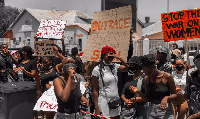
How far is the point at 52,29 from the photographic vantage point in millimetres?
9242

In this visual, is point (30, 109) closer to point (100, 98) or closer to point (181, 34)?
point (100, 98)

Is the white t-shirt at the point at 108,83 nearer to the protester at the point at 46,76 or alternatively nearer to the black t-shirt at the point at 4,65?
the protester at the point at 46,76

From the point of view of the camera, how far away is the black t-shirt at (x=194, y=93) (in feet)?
14.2

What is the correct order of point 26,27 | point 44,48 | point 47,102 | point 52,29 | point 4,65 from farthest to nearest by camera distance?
point 26,27
point 52,29
point 44,48
point 4,65
point 47,102

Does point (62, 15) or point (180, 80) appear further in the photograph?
point (62, 15)

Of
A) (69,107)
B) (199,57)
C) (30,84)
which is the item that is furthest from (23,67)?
(199,57)

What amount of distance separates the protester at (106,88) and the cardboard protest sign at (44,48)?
3.54 metres

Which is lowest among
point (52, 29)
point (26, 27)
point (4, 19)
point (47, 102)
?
point (47, 102)

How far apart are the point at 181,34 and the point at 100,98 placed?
7.16ft

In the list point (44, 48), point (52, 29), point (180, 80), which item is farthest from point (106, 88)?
point (52, 29)

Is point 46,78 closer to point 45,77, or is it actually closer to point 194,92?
point 45,77

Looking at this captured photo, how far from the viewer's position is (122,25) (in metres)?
6.29

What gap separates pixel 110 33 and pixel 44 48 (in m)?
2.58

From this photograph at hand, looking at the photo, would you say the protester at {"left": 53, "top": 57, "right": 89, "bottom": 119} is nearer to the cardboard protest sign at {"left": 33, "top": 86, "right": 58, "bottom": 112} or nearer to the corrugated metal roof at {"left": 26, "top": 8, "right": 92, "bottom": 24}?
the cardboard protest sign at {"left": 33, "top": 86, "right": 58, "bottom": 112}
